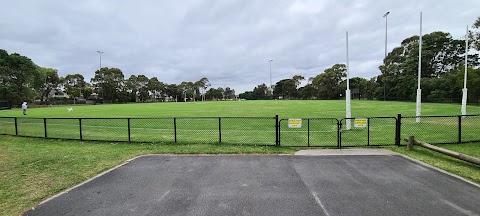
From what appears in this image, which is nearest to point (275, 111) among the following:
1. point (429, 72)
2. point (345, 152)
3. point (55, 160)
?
point (345, 152)

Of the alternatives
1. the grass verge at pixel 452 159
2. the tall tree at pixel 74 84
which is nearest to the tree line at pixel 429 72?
the grass verge at pixel 452 159

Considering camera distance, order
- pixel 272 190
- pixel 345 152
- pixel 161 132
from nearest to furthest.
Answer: pixel 272 190
pixel 345 152
pixel 161 132

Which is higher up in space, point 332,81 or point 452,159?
point 332,81

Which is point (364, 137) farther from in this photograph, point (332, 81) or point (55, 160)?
point (332, 81)

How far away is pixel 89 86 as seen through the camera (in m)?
110

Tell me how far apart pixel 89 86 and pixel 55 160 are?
120 metres

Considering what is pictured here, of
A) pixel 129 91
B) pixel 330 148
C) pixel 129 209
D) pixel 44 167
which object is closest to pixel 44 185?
pixel 44 167

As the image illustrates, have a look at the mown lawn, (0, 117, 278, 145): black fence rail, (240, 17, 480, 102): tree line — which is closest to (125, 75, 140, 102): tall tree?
the mown lawn

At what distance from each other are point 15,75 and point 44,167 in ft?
232

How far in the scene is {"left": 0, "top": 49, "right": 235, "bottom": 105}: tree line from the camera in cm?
5672

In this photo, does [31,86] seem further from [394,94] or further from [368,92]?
[368,92]

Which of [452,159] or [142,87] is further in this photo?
[142,87]

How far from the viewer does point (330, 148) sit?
9188mm

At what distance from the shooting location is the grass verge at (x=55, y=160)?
511cm
